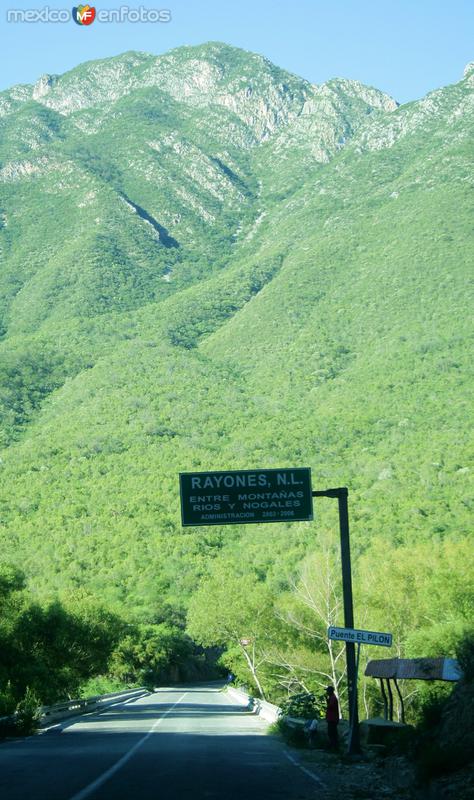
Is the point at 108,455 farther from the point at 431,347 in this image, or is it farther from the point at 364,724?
the point at 364,724

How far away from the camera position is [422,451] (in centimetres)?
10275

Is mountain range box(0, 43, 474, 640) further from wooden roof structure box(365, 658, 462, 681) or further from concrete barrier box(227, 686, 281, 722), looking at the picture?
wooden roof structure box(365, 658, 462, 681)

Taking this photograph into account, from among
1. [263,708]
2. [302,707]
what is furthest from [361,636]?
[263,708]

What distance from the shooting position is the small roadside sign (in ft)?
66.7

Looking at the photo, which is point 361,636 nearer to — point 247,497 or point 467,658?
point 467,658

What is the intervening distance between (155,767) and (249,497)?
7698mm

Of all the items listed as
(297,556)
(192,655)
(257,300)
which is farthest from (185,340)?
(297,556)

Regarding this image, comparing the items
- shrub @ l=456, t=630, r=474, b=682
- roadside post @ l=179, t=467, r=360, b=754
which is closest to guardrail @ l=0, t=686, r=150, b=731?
roadside post @ l=179, t=467, r=360, b=754

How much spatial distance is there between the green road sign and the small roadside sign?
126 inches

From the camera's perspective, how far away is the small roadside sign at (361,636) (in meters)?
20.3

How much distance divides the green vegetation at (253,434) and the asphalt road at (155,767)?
53.7ft

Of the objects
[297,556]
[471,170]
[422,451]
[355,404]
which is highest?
[471,170]

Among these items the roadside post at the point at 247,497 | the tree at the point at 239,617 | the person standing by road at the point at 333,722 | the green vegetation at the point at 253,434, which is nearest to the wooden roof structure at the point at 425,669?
the person standing by road at the point at 333,722

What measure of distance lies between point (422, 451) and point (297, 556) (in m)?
18.0
